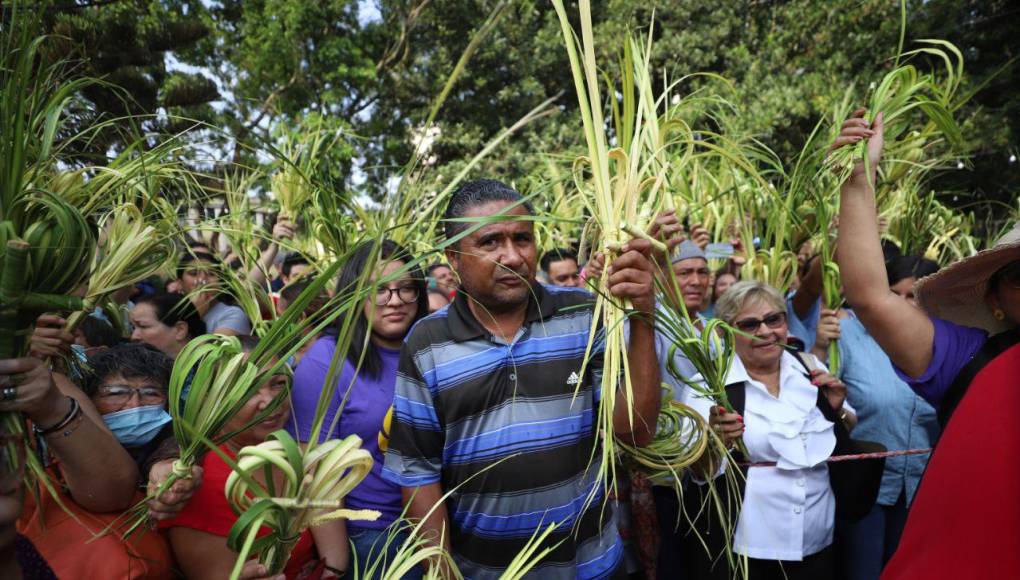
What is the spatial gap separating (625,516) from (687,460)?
3.12ft

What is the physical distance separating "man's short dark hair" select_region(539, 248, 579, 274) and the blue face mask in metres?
3.21

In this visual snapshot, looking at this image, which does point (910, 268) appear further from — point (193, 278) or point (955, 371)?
point (193, 278)

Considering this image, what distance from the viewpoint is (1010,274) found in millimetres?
1762

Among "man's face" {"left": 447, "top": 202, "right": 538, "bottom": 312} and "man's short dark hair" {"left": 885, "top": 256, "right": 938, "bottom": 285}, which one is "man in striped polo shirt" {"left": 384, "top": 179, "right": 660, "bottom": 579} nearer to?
"man's face" {"left": 447, "top": 202, "right": 538, "bottom": 312}

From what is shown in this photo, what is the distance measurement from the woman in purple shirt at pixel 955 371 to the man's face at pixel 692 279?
1.51 metres

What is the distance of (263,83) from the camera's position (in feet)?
40.1

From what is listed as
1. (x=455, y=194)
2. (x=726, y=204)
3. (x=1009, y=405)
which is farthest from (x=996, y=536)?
(x=726, y=204)

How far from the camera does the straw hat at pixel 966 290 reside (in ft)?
5.75

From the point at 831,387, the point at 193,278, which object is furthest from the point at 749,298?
the point at 193,278

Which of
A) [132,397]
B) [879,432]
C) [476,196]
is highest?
[476,196]

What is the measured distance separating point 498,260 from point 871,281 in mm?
1126

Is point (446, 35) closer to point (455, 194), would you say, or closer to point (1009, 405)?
A: point (455, 194)

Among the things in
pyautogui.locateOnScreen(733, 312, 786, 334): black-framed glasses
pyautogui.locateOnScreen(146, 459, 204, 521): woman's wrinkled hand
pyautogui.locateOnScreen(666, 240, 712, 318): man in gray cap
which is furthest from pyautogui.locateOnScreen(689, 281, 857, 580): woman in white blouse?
pyautogui.locateOnScreen(146, 459, 204, 521): woman's wrinkled hand

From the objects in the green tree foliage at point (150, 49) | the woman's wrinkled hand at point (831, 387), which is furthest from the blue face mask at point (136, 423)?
the green tree foliage at point (150, 49)
